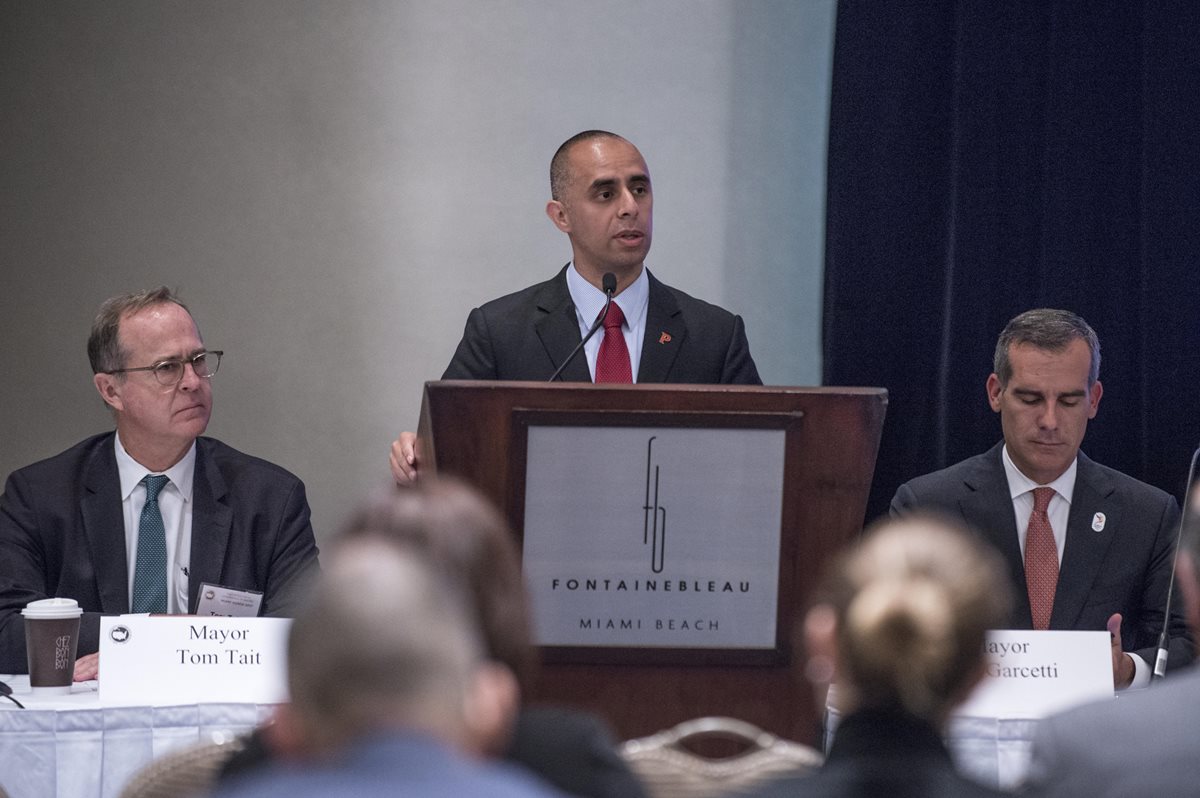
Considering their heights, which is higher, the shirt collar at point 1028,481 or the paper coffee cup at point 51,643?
the shirt collar at point 1028,481

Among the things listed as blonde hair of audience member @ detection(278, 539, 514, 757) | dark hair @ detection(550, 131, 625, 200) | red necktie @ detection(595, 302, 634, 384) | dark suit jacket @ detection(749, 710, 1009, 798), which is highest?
dark hair @ detection(550, 131, 625, 200)

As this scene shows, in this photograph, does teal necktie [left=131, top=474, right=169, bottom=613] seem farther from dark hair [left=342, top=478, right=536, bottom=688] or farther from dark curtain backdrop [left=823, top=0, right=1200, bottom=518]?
dark hair [left=342, top=478, right=536, bottom=688]

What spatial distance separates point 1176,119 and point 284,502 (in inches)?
111

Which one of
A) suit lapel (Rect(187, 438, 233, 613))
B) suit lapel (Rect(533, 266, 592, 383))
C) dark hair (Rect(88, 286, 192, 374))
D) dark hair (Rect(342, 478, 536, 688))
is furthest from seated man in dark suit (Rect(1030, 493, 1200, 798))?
dark hair (Rect(88, 286, 192, 374))

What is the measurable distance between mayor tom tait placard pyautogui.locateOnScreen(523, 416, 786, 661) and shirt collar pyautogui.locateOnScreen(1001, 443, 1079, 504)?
1543 millimetres

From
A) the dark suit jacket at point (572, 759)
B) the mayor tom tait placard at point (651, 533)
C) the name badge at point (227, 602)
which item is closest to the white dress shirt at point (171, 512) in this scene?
the name badge at point (227, 602)

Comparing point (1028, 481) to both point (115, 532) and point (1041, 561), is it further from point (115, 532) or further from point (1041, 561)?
point (115, 532)

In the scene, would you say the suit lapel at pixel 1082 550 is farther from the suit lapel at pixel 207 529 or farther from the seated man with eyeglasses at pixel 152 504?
the suit lapel at pixel 207 529

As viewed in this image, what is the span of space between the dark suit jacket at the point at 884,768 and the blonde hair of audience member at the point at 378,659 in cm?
41

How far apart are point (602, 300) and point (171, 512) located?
3.95 feet

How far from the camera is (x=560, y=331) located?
3.85 meters

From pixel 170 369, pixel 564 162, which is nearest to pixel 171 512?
pixel 170 369

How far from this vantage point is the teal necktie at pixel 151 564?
→ 11.8ft

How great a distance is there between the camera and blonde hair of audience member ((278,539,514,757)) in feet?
3.78
